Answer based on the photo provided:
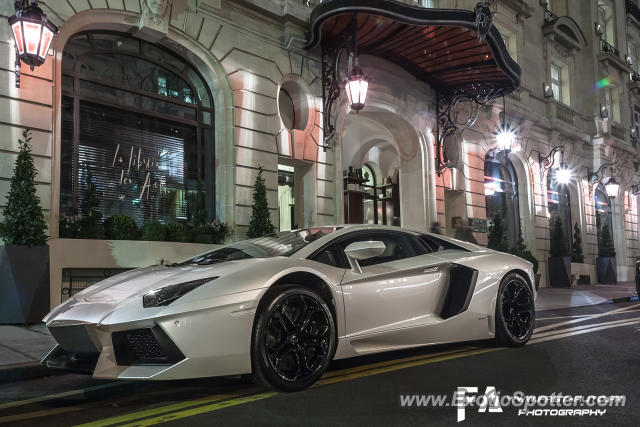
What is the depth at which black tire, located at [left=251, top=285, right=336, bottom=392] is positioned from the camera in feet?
12.1

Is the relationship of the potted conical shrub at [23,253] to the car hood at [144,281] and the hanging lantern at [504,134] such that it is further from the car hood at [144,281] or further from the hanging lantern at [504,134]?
the hanging lantern at [504,134]

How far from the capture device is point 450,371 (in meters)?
4.39

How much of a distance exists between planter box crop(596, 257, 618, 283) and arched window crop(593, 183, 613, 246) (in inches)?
103

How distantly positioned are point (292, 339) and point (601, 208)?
26080 millimetres

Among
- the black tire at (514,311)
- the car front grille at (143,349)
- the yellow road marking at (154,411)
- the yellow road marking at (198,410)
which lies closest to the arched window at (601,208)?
the black tire at (514,311)

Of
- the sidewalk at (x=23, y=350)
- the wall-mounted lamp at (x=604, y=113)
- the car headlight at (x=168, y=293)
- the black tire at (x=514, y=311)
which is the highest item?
the wall-mounted lamp at (x=604, y=113)

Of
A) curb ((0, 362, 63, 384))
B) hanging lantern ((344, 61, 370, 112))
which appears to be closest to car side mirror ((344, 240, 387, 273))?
curb ((0, 362, 63, 384))

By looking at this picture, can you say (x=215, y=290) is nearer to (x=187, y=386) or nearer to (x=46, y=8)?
(x=187, y=386)

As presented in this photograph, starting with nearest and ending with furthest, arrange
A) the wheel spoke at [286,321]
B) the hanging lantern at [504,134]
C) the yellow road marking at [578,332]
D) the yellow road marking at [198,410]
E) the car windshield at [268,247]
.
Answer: the yellow road marking at [198,410], the wheel spoke at [286,321], the car windshield at [268,247], the yellow road marking at [578,332], the hanging lantern at [504,134]

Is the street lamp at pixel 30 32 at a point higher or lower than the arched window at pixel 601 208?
higher

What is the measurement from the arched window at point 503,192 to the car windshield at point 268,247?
48.6 ft

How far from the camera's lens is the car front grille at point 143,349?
11.1 feet

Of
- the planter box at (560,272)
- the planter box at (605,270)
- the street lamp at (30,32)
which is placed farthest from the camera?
the planter box at (605,270)

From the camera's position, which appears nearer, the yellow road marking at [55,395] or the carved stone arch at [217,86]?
the yellow road marking at [55,395]
